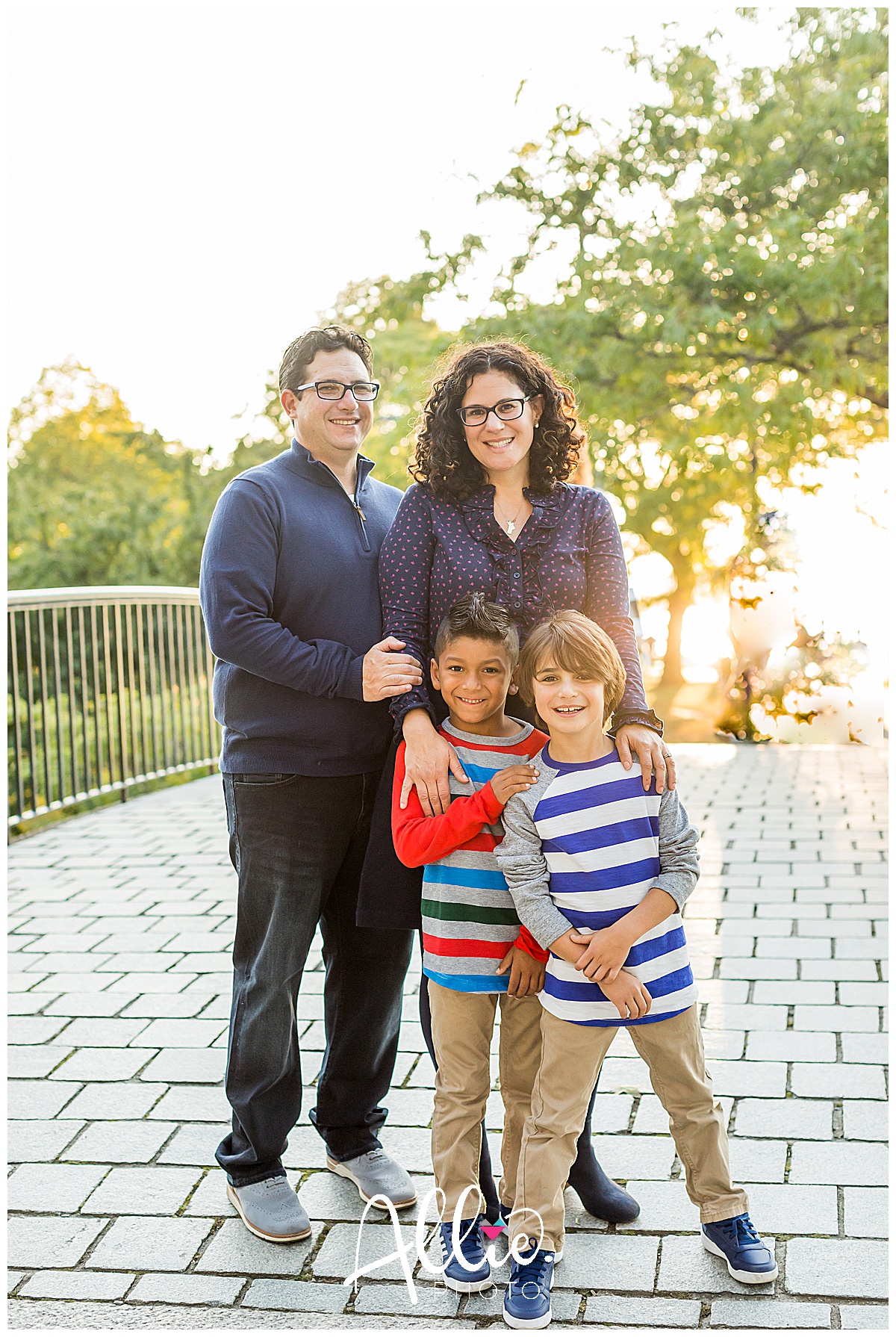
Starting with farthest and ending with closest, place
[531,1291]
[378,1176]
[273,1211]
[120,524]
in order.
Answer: [120,524], [378,1176], [273,1211], [531,1291]

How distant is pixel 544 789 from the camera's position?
2385 mm

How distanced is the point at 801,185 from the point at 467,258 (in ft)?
9.75

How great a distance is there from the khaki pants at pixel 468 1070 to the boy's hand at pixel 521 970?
0.07 m

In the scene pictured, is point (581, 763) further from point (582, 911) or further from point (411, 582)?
point (411, 582)

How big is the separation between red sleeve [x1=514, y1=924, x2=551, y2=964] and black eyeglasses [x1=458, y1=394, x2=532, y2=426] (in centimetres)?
101

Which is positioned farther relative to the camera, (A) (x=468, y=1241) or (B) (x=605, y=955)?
(A) (x=468, y=1241)

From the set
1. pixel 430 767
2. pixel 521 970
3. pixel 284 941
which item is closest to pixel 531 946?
pixel 521 970

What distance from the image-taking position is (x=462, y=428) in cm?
259

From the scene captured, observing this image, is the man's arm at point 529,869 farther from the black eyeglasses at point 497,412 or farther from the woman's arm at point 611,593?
the black eyeglasses at point 497,412

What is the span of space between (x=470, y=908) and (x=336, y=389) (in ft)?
3.68

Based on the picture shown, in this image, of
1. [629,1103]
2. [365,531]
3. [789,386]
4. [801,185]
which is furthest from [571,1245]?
[801,185]

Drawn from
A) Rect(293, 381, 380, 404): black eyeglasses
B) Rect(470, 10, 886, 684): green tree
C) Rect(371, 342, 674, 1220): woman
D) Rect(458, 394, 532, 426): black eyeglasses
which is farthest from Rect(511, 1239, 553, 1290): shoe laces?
Rect(470, 10, 886, 684): green tree

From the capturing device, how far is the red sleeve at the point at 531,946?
2.45 m

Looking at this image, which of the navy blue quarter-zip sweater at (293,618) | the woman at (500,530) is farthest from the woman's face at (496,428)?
the navy blue quarter-zip sweater at (293,618)
